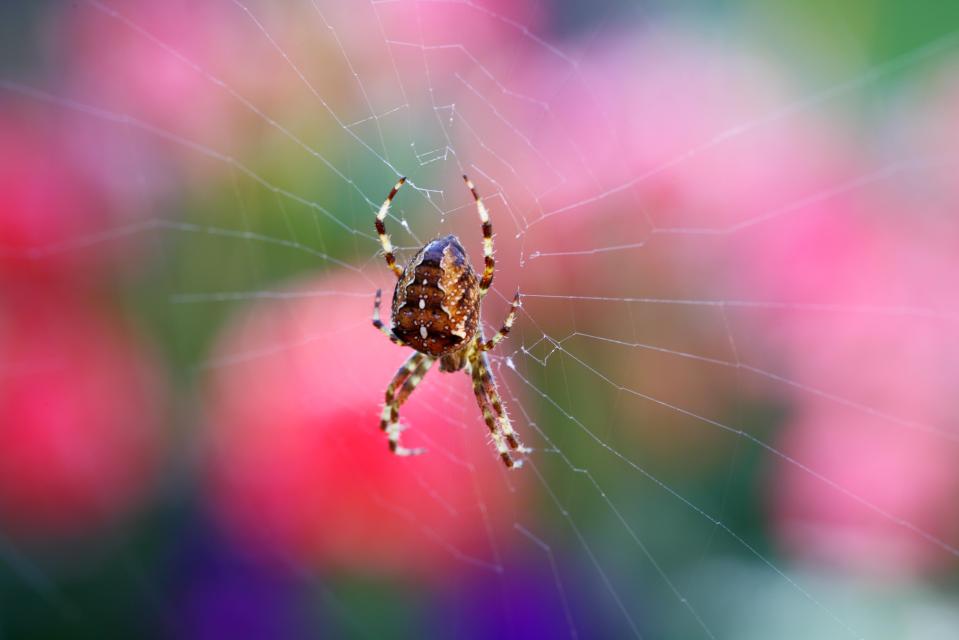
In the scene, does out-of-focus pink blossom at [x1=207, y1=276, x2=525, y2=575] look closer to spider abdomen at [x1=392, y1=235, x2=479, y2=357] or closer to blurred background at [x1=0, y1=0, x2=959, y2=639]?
blurred background at [x1=0, y1=0, x2=959, y2=639]

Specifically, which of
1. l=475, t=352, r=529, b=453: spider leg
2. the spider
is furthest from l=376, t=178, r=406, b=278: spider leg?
l=475, t=352, r=529, b=453: spider leg

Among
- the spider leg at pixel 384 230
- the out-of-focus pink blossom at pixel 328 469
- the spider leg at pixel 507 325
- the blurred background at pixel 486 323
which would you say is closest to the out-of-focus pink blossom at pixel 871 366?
the blurred background at pixel 486 323

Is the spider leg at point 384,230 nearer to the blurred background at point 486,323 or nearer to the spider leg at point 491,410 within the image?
the blurred background at point 486,323

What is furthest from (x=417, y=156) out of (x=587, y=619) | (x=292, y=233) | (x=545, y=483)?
(x=587, y=619)

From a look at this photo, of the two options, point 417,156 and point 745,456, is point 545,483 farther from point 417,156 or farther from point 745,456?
point 417,156

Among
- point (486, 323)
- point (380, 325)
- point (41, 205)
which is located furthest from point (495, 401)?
point (41, 205)
